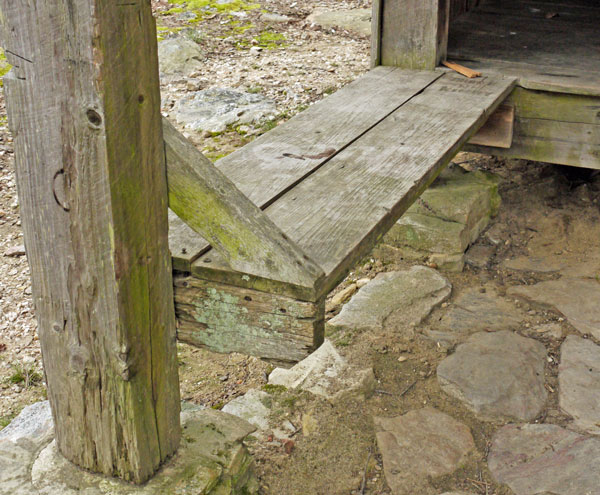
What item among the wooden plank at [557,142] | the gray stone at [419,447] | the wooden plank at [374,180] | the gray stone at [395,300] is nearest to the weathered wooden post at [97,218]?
the wooden plank at [374,180]

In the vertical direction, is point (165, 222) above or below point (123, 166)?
below

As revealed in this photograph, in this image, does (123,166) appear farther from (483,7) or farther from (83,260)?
(483,7)

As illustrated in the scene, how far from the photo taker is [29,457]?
6.63 feet

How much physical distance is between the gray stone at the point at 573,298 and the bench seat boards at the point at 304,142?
1186 mm

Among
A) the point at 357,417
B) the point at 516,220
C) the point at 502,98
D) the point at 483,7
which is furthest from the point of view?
the point at 483,7

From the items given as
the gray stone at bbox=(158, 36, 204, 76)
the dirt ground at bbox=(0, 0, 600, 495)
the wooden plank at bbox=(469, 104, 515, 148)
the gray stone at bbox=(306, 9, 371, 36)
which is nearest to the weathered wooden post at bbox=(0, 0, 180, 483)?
the dirt ground at bbox=(0, 0, 600, 495)

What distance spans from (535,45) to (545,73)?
0.77 m

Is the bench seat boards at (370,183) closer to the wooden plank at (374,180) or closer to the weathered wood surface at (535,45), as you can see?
the wooden plank at (374,180)

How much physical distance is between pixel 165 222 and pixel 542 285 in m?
2.57

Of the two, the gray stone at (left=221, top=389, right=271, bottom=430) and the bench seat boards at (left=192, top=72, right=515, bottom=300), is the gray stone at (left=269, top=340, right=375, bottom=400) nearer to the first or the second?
the gray stone at (left=221, top=389, right=271, bottom=430)

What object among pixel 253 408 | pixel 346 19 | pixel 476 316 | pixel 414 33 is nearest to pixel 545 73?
pixel 414 33

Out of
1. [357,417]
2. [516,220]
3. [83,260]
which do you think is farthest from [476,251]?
[83,260]

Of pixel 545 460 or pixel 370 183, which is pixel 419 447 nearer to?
pixel 545 460

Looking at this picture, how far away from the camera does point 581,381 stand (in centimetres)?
299
